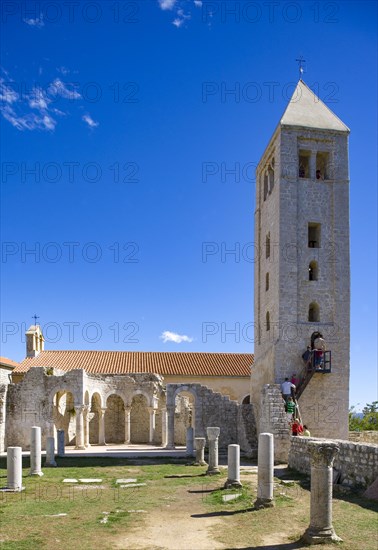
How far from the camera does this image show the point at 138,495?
13.8m

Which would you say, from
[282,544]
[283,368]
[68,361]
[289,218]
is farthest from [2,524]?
[68,361]

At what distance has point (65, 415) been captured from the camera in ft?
103

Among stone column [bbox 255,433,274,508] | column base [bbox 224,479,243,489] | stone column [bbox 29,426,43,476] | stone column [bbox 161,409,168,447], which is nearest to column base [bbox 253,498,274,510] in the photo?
stone column [bbox 255,433,274,508]

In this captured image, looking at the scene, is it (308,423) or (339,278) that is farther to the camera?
(339,278)

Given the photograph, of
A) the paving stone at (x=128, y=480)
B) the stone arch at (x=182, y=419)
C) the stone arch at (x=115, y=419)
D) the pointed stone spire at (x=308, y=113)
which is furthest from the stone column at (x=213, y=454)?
the stone arch at (x=115, y=419)

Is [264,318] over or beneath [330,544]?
over

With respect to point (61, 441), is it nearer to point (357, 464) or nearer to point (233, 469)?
point (233, 469)

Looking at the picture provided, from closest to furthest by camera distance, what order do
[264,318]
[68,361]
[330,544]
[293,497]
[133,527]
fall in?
[330,544], [133,527], [293,497], [264,318], [68,361]

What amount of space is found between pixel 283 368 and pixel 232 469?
1045 centimetres

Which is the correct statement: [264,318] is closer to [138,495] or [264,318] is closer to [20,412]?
[20,412]

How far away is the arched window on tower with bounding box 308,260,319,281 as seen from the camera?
26047 millimetres

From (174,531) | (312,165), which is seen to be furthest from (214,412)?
(174,531)

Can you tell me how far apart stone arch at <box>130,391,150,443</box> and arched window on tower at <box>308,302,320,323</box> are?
497 inches

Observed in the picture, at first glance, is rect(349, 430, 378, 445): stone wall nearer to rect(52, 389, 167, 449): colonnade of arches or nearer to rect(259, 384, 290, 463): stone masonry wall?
rect(259, 384, 290, 463): stone masonry wall
